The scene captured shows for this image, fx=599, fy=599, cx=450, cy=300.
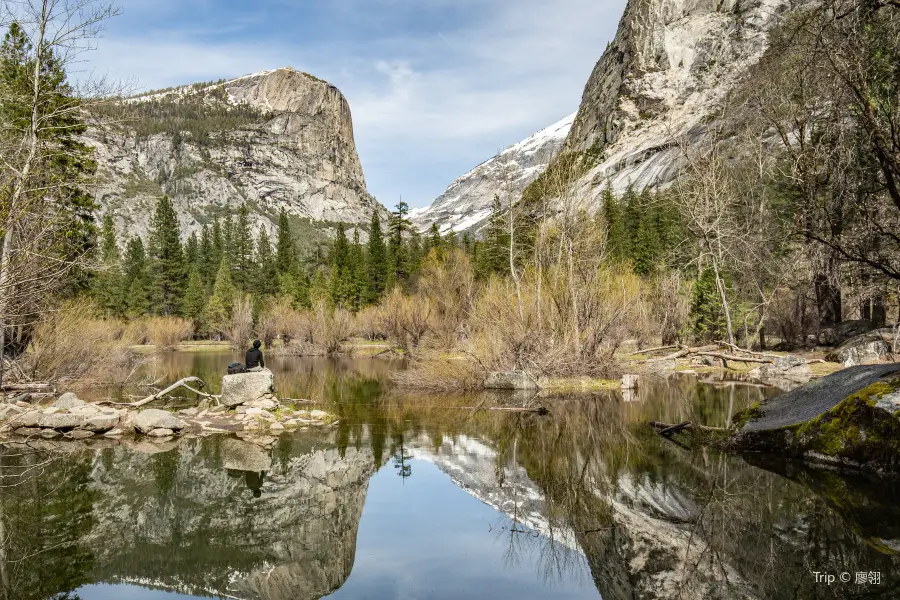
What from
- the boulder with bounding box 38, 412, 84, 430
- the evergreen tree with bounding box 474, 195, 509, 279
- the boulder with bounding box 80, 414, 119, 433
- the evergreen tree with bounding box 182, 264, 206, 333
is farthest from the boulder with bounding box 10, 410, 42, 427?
the evergreen tree with bounding box 182, 264, 206, 333

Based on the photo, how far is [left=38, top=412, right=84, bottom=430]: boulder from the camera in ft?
46.9

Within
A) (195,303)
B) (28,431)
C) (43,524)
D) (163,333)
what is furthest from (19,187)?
(195,303)

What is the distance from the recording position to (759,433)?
10188mm

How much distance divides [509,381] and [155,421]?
1116 cm

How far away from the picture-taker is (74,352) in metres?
20.9

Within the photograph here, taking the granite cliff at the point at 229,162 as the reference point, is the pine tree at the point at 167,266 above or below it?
→ below

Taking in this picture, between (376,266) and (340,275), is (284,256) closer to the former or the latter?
(340,275)

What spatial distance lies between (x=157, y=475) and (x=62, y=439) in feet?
16.2

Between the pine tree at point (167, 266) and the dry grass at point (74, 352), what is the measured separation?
44186mm

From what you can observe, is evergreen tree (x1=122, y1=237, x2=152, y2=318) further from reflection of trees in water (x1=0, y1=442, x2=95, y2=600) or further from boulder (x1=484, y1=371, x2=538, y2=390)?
reflection of trees in water (x1=0, y1=442, x2=95, y2=600)

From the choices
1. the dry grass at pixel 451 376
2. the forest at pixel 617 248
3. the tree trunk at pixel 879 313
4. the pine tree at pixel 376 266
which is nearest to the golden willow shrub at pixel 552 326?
the forest at pixel 617 248

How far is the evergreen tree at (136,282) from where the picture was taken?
63.7 m

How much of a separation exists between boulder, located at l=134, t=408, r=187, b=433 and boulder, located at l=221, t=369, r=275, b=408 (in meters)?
2.10

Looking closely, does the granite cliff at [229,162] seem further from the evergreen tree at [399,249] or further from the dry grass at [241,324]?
the dry grass at [241,324]
